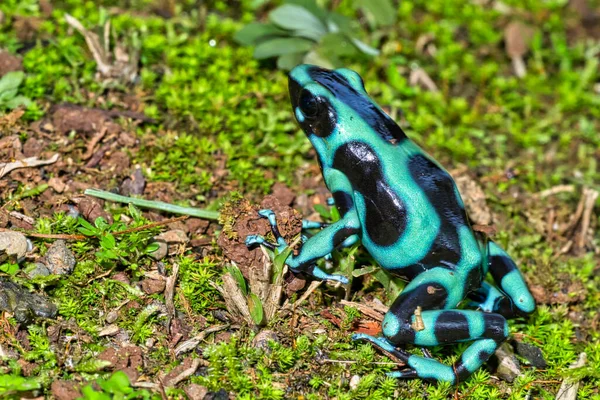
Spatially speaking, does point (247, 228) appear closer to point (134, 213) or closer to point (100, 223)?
point (134, 213)

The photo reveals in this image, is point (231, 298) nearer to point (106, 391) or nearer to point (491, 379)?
point (106, 391)

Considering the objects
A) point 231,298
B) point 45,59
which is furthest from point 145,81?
point 231,298

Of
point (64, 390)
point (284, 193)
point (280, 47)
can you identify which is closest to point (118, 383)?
point (64, 390)

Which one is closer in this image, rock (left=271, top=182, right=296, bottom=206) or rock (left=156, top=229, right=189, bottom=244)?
rock (left=156, top=229, right=189, bottom=244)

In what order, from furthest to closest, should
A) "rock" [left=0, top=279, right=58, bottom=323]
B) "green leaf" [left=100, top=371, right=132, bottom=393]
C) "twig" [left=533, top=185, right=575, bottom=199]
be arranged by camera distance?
1. "twig" [left=533, top=185, right=575, bottom=199]
2. "rock" [left=0, top=279, right=58, bottom=323]
3. "green leaf" [left=100, top=371, right=132, bottom=393]

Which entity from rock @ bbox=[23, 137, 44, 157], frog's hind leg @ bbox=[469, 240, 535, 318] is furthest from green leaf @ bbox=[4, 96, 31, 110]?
frog's hind leg @ bbox=[469, 240, 535, 318]

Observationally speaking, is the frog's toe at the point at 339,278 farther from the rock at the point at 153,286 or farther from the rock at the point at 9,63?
the rock at the point at 9,63

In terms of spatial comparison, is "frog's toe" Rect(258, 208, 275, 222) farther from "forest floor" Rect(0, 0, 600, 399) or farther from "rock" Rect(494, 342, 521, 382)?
"rock" Rect(494, 342, 521, 382)
